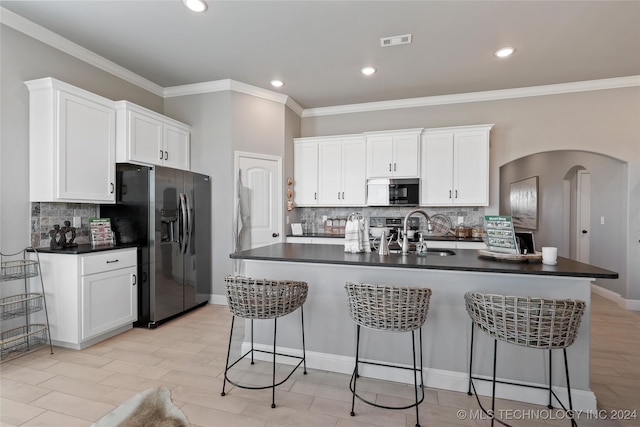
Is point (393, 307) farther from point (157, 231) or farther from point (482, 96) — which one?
point (482, 96)

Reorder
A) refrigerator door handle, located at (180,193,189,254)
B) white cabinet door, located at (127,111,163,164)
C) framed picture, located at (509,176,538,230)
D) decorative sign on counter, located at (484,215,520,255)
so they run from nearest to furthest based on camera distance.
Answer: decorative sign on counter, located at (484,215,520,255) < white cabinet door, located at (127,111,163,164) < refrigerator door handle, located at (180,193,189,254) < framed picture, located at (509,176,538,230)

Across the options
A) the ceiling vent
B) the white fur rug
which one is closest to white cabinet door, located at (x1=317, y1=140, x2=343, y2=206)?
the ceiling vent

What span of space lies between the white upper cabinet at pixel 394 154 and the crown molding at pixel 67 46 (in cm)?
322

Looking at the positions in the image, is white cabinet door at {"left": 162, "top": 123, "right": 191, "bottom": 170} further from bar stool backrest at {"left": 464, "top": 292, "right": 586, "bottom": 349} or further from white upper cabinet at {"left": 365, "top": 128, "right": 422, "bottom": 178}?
bar stool backrest at {"left": 464, "top": 292, "right": 586, "bottom": 349}

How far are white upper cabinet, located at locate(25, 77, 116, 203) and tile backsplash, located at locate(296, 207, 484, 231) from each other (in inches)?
116

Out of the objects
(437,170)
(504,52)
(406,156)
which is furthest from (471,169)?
(504,52)

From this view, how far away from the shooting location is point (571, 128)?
4.17m

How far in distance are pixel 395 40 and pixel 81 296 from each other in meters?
3.83

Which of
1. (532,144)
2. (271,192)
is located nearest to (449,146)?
(532,144)

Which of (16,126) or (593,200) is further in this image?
(593,200)

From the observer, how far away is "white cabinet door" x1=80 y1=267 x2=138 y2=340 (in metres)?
2.80

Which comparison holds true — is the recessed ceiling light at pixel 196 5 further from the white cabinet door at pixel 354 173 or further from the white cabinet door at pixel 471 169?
the white cabinet door at pixel 471 169

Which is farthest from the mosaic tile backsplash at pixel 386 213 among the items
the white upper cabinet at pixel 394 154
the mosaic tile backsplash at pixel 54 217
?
the mosaic tile backsplash at pixel 54 217

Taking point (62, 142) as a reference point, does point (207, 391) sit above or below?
below
